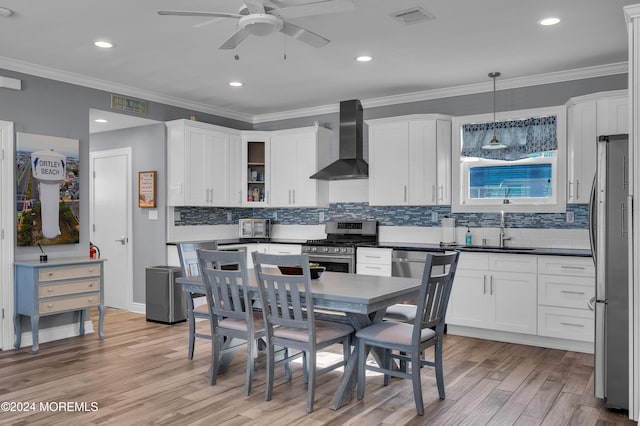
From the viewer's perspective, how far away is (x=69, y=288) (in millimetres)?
4645

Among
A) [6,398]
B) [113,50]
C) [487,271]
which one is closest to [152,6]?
[113,50]

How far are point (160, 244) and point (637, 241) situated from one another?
4.92 metres

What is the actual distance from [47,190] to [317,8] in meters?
3.40

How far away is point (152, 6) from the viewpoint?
136 inches

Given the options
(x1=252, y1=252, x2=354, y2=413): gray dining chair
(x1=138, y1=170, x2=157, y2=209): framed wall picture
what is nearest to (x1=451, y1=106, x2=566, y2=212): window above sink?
(x1=252, y1=252, x2=354, y2=413): gray dining chair

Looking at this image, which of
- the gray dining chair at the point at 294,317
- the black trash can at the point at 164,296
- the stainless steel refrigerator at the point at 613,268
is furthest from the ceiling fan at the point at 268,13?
the black trash can at the point at 164,296

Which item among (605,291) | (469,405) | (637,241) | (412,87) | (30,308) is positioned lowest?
(469,405)

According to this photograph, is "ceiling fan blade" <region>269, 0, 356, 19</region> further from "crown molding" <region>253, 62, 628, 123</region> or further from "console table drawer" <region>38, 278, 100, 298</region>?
"console table drawer" <region>38, 278, 100, 298</region>

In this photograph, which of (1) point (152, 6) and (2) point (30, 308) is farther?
(2) point (30, 308)

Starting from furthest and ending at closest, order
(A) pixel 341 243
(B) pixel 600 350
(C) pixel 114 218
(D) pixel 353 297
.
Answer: (C) pixel 114 218 < (A) pixel 341 243 < (B) pixel 600 350 < (D) pixel 353 297

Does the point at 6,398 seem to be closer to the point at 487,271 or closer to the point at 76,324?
the point at 76,324

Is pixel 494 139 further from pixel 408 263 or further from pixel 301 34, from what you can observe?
pixel 301 34

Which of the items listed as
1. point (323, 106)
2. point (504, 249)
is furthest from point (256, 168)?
point (504, 249)

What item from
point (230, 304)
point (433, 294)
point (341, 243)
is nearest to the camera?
point (433, 294)
